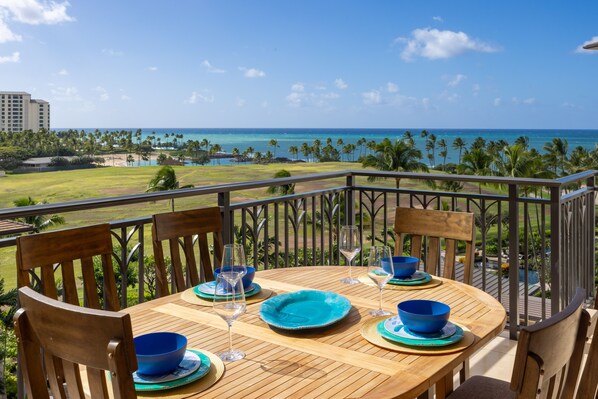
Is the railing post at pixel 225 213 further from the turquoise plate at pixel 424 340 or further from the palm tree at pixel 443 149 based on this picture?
the palm tree at pixel 443 149

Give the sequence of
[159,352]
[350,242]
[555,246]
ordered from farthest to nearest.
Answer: [555,246], [350,242], [159,352]

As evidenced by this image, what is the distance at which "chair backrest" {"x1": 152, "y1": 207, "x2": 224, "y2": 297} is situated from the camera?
2.39 meters

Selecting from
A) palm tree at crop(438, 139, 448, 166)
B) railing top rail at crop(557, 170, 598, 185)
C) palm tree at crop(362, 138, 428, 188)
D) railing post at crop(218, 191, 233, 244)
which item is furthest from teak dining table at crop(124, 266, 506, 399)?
palm tree at crop(438, 139, 448, 166)

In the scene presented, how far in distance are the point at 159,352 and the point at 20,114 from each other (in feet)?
141

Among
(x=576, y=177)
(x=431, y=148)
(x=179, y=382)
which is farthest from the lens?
(x=431, y=148)

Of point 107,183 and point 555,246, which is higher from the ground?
point 555,246

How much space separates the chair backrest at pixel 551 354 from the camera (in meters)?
0.99

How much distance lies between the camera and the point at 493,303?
185cm

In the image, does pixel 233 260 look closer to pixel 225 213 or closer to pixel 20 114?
pixel 225 213

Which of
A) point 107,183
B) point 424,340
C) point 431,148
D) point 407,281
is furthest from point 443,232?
point 431,148

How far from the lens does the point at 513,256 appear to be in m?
3.65

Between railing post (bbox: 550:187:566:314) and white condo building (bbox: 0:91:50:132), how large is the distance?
37.6 meters

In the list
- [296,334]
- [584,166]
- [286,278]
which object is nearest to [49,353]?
[296,334]

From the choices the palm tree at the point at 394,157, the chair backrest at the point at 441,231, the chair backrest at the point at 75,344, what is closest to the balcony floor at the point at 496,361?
the chair backrest at the point at 441,231
